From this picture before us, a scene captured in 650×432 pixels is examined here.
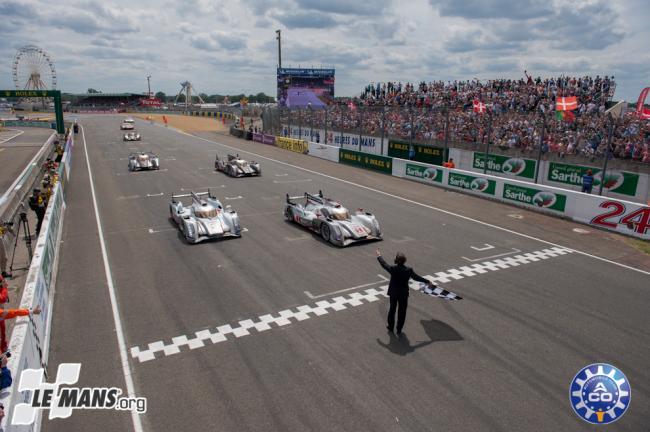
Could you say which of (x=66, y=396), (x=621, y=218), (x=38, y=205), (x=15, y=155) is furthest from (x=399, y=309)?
(x=15, y=155)

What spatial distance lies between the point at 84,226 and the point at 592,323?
53.7 ft

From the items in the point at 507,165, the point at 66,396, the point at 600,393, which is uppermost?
the point at 507,165

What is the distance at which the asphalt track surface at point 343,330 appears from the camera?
6.49m

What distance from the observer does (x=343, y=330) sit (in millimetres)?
8828

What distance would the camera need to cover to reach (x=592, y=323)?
30.1 feet

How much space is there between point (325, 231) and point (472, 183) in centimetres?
1143

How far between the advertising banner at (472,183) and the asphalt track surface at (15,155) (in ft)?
79.4

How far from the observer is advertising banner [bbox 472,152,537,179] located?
80.8ft

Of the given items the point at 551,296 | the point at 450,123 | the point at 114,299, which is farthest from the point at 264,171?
the point at 551,296

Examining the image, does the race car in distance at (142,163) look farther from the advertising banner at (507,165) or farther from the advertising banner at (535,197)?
the advertising banner at (535,197)

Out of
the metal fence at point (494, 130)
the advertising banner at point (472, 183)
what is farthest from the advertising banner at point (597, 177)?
the advertising banner at point (472, 183)

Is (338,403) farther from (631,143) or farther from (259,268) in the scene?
(631,143)

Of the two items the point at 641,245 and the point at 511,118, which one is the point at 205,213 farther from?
the point at 511,118

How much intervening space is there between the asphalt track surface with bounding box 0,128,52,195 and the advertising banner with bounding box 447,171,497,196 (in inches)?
953
